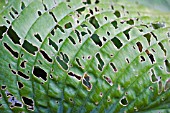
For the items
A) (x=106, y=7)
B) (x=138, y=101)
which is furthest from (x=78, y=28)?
(x=138, y=101)

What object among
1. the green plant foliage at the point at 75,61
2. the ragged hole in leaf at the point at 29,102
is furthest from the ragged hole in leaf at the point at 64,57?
the ragged hole in leaf at the point at 29,102

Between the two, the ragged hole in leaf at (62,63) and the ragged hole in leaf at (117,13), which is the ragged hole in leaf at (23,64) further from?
the ragged hole in leaf at (117,13)

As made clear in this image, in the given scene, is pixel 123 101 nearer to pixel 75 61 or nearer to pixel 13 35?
pixel 75 61

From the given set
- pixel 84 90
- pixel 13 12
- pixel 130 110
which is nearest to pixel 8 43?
pixel 13 12

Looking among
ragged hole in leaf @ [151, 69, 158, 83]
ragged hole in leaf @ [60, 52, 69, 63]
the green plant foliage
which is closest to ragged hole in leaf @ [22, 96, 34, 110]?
the green plant foliage

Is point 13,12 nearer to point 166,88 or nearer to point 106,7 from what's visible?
point 106,7

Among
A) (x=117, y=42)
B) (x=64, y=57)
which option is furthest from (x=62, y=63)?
(x=117, y=42)

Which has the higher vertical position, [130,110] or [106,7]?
[106,7]
